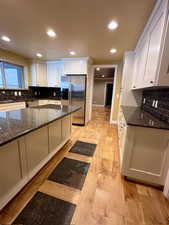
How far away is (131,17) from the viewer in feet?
5.35

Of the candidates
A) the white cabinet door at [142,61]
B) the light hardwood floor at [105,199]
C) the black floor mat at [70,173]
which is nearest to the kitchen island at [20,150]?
the light hardwood floor at [105,199]

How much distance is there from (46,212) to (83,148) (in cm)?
144

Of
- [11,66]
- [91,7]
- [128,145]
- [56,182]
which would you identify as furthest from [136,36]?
[11,66]

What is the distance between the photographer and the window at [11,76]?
3529 millimetres

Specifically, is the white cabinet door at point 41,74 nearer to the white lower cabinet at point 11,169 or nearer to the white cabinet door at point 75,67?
the white cabinet door at point 75,67

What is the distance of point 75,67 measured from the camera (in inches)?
150

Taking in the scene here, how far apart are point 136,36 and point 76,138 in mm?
2810

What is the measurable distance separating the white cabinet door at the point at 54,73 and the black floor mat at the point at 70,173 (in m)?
3.29

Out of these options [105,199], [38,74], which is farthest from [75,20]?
[38,74]

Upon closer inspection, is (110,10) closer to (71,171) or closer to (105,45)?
(105,45)

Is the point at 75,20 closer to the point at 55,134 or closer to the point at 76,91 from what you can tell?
the point at 55,134

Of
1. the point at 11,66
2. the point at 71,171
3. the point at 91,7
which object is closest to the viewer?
the point at 91,7

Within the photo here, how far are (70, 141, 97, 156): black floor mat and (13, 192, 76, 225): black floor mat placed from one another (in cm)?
111

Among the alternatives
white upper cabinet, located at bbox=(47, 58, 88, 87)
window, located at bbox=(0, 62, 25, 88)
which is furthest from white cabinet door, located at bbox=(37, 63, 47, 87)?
window, located at bbox=(0, 62, 25, 88)
